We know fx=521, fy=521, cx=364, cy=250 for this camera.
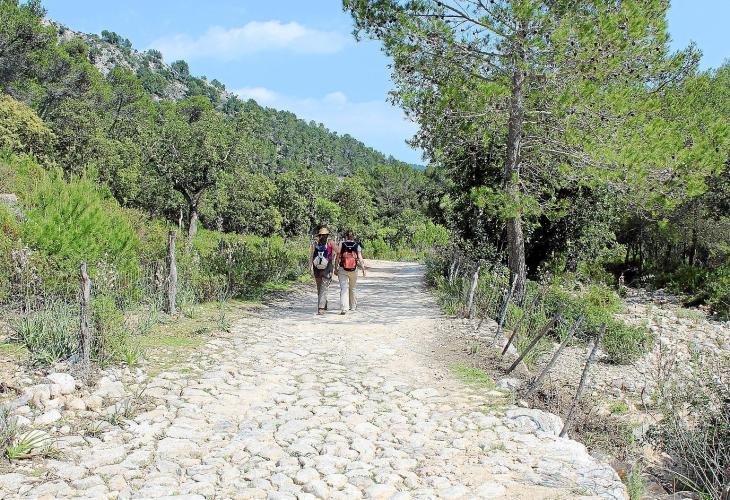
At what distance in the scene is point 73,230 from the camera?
815cm

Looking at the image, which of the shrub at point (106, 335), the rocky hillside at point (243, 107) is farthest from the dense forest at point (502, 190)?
the rocky hillside at point (243, 107)

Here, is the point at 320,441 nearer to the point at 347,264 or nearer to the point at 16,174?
the point at 347,264

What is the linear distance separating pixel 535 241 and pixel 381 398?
13539 mm

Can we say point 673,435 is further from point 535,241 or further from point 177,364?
point 535,241

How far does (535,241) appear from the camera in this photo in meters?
17.8

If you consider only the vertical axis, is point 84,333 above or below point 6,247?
below

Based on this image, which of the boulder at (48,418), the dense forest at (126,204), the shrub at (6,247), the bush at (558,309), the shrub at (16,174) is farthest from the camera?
the shrub at (16,174)

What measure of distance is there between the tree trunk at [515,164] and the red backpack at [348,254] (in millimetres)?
3256

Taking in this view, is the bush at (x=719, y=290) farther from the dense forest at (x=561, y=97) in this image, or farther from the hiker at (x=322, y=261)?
the hiker at (x=322, y=261)

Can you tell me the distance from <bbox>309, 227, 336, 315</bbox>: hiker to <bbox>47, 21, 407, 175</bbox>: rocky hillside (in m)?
93.0

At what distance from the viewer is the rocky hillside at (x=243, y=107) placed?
115 meters

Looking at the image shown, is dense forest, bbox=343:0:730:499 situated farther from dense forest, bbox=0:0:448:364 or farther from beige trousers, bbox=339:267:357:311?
dense forest, bbox=0:0:448:364

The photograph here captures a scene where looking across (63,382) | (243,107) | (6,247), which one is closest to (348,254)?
(6,247)

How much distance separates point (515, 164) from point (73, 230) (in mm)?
8997
